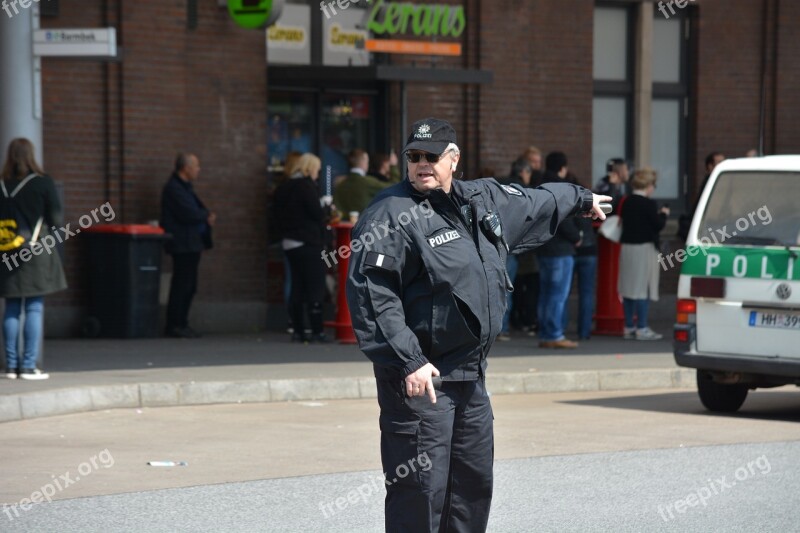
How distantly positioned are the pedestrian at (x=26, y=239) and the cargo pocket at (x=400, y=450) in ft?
22.7

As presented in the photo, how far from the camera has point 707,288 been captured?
11227 millimetres

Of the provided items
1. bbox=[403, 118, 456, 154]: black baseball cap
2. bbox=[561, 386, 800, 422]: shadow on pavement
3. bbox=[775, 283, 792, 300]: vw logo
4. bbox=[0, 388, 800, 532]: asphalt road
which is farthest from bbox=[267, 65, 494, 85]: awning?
bbox=[403, 118, 456, 154]: black baseball cap

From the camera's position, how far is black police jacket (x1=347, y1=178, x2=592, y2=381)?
18.0ft

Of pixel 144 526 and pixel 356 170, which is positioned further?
pixel 356 170

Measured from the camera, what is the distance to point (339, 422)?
36.7 ft

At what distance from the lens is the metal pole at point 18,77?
485 inches

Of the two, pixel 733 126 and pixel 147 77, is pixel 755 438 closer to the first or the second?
pixel 147 77

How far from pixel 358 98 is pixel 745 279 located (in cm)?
811

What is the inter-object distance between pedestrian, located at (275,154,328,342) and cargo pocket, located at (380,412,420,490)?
9.82 meters

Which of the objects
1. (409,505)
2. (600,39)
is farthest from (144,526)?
(600,39)

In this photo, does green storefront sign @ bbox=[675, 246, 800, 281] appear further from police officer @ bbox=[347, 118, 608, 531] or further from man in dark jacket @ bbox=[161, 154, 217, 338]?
man in dark jacket @ bbox=[161, 154, 217, 338]

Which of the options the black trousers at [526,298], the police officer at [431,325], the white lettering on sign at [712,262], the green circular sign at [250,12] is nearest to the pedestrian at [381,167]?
the green circular sign at [250,12]

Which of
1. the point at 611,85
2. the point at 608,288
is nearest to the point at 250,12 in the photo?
the point at 608,288

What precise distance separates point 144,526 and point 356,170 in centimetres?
904
